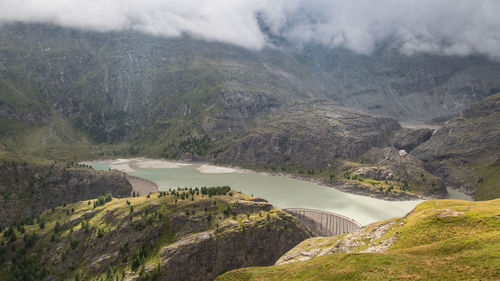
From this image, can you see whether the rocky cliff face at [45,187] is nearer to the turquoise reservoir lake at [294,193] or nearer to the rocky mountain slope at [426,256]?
the turquoise reservoir lake at [294,193]

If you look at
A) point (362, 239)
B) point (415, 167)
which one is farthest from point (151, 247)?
point (415, 167)

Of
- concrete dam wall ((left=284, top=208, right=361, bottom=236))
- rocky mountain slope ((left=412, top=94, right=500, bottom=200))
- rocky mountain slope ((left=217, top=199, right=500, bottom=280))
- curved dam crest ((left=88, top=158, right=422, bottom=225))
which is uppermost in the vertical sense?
rocky mountain slope ((left=412, top=94, right=500, bottom=200))

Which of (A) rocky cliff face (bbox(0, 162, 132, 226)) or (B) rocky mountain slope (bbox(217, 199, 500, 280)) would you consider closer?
(B) rocky mountain slope (bbox(217, 199, 500, 280))

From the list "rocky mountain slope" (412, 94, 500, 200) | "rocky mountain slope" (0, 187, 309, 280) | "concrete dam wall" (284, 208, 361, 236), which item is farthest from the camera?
"rocky mountain slope" (412, 94, 500, 200)

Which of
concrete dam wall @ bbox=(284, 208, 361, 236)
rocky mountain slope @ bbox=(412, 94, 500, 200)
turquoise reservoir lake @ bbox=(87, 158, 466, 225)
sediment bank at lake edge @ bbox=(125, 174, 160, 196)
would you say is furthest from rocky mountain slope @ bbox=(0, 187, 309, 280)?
rocky mountain slope @ bbox=(412, 94, 500, 200)

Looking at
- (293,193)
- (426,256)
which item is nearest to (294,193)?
(293,193)

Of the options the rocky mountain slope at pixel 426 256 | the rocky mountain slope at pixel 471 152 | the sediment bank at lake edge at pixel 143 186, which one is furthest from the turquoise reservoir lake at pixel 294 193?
the rocky mountain slope at pixel 426 256

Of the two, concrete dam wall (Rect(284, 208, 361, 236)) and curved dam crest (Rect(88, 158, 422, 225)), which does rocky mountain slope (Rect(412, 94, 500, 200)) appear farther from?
concrete dam wall (Rect(284, 208, 361, 236))
